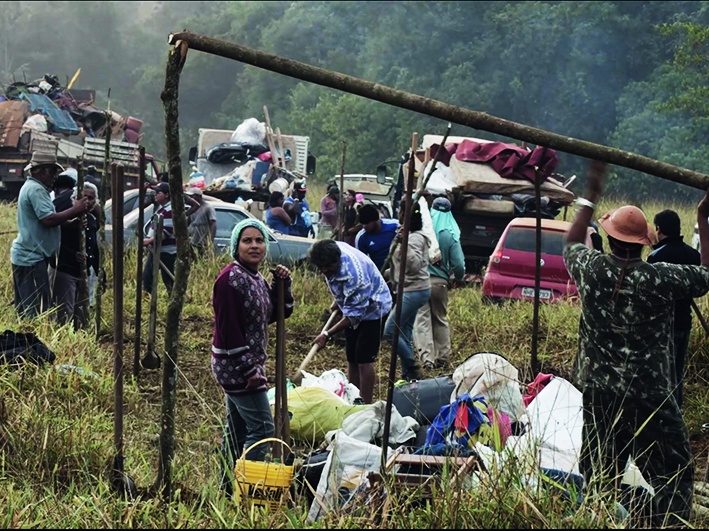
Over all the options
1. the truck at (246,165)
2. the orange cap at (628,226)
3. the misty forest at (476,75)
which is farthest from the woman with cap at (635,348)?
the truck at (246,165)

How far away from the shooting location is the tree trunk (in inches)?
152

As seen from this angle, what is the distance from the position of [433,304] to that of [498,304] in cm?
233

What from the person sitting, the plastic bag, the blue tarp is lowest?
the person sitting

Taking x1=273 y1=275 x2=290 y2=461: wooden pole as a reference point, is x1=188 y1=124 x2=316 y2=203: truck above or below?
above

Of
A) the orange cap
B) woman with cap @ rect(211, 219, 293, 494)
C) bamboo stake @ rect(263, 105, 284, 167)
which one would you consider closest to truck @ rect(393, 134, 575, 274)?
bamboo stake @ rect(263, 105, 284, 167)

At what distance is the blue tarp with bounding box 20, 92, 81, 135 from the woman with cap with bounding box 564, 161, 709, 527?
20.9 meters

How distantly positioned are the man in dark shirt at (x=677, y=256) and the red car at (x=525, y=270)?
472 centimetres

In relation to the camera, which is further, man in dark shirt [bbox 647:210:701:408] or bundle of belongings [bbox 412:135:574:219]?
bundle of belongings [bbox 412:135:574:219]

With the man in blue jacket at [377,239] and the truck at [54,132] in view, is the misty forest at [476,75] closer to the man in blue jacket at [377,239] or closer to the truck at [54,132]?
the truck at [54,132]

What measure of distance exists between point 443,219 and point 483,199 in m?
5.32

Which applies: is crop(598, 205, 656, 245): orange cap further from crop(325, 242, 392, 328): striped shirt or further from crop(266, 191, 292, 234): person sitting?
crop(266, 191, 292, 234): person sitting

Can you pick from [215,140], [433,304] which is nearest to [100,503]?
[433,304]

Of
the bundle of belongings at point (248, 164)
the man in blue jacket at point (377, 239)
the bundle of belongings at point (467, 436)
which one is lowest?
the bundle of belongings at point (467, 436)

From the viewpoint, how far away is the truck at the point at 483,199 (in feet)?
48.9
